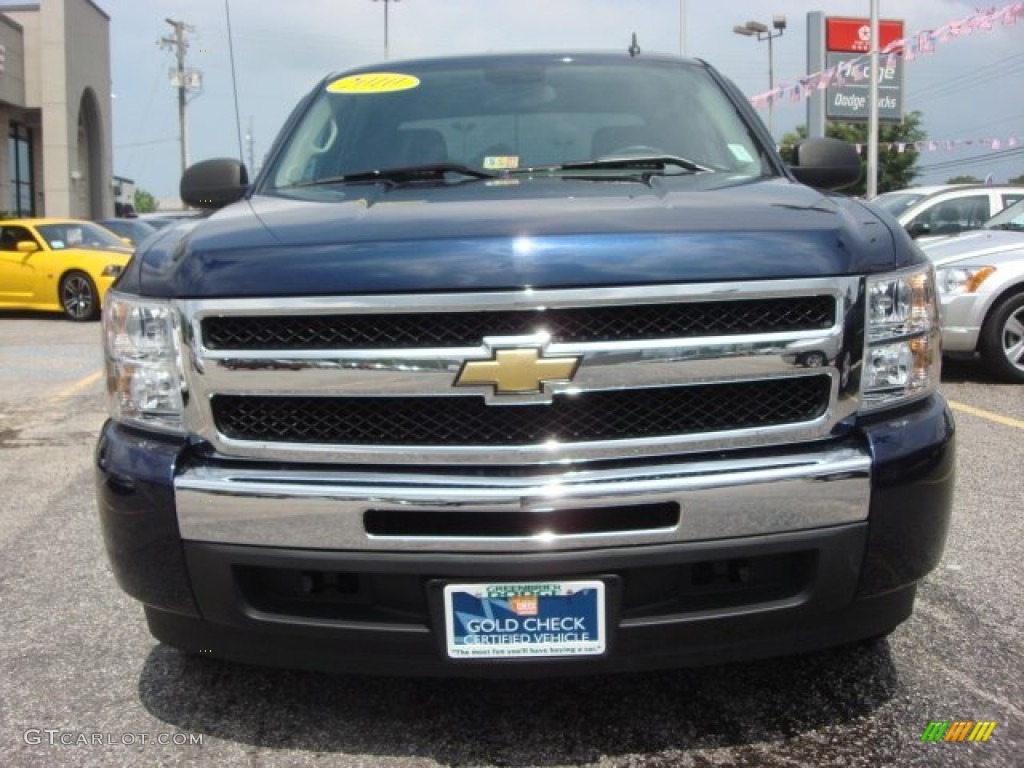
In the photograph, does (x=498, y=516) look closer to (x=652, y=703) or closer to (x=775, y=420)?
(x=775, y=420)

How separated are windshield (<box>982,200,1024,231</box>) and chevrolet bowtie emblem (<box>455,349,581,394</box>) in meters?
7.59

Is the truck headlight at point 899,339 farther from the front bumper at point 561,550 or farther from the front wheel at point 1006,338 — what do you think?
the front wheel at point 1006,338

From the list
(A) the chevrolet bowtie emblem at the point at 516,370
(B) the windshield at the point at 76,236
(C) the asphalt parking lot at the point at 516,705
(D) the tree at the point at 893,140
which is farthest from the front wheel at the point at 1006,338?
(D) the tree at the point at 893,140

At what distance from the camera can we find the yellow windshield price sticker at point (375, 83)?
3.90 meters

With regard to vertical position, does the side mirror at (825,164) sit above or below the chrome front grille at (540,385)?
above

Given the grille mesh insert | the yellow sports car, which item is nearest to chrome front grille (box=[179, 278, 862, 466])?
the grille mesh insert

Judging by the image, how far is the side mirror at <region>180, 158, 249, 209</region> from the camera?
3689 mm

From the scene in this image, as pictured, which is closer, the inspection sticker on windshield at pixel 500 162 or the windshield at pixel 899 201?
the inspection sticker on windshield at pixel 500 162

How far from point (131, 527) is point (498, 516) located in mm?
848

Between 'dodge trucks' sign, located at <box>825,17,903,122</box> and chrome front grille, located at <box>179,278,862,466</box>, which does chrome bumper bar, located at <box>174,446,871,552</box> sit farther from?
'dodge trucks' sign, located at <box>825,17,903,122</box>

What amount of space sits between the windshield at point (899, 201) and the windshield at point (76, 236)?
1079 centimetres

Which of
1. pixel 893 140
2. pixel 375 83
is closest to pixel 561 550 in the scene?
pixel 375 83

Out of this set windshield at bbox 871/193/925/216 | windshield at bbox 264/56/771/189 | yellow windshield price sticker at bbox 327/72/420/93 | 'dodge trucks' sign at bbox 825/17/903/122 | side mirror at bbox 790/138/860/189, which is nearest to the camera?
windshield at bbox 264/56/771/189

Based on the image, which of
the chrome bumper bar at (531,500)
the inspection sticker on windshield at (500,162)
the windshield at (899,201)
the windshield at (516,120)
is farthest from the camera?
the windshield at (899,201)
